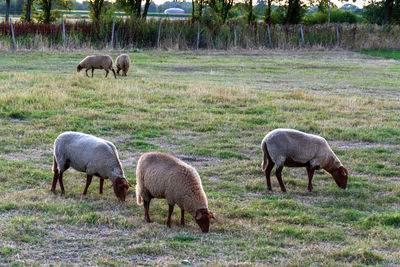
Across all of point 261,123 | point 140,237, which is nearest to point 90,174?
point 140,237

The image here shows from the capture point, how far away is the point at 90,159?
7.32 metres

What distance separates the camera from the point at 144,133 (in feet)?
36.9

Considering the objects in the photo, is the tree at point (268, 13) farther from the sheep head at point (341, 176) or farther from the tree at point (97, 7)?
the sheep head at point (341, 176)

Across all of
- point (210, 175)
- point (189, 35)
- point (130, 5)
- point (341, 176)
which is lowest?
point (210, 175)

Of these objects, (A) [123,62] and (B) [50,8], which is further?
(B) [50,8]

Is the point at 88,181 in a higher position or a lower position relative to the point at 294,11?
lower

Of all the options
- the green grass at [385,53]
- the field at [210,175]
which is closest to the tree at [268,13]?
the green grass at [385,53]

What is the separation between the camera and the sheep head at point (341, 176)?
27.3 ft

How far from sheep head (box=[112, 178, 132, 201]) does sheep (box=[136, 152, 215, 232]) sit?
0.43 meters

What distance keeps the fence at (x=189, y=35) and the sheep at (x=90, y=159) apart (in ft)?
73.7

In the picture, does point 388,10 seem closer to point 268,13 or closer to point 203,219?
point 268,13

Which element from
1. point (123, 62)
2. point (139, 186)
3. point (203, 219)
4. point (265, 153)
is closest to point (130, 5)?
point (123, 62)

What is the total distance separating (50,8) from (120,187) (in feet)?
151

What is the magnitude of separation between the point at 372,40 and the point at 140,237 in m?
35.5
